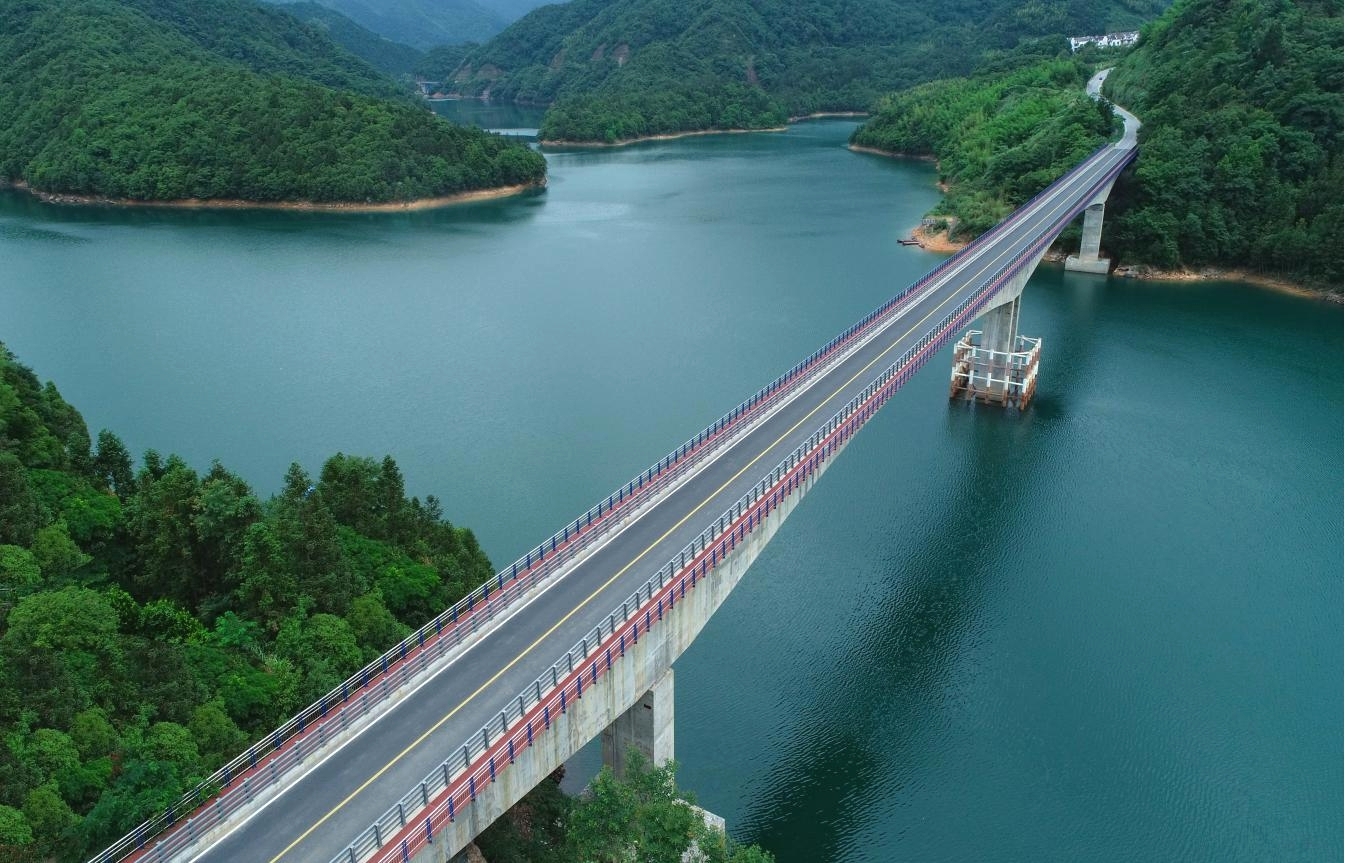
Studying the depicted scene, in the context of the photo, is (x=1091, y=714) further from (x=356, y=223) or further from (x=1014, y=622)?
(x=356, y=223)

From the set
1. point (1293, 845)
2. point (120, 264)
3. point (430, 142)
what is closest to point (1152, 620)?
point (1293, 845)

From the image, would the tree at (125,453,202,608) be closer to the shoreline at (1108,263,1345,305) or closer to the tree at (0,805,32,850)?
the tree at (0,805,32,850)

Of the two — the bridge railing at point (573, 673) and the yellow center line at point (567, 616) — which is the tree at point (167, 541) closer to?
the yellow center line at point (567, 616)

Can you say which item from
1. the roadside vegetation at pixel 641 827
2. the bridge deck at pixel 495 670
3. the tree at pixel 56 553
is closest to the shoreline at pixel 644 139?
the bridge deck at pixel 495 670

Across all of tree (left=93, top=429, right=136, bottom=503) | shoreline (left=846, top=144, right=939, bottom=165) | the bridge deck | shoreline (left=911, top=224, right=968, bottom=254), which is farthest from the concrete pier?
shoreline (left=846, top=144, right=939, bottom=165)

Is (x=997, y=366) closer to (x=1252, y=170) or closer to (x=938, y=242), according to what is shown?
(x=938, y=242)

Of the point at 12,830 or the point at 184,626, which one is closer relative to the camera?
the point at 12,830

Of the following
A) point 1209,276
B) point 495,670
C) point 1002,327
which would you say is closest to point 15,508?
point 495,670
